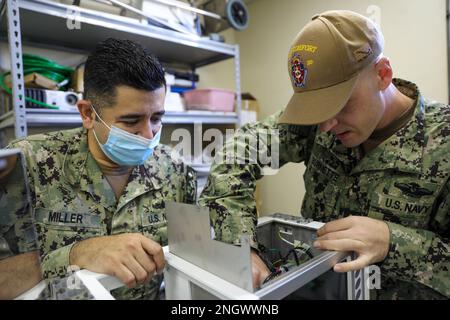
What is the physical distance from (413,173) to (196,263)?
57cm

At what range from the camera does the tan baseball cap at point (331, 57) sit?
0.63 meters

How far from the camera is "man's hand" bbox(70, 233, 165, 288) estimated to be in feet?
1.76

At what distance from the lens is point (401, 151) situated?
0.74 m

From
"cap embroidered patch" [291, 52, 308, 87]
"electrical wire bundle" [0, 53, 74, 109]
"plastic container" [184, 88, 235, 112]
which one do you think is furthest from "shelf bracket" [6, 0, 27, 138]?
"cap embroidered patch" [291, 52, 308, 87]

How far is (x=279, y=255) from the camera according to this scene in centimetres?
74

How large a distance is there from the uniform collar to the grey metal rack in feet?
3.25

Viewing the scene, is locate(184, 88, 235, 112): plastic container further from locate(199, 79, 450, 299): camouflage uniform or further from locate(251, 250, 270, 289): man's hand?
locate(251, 250, 270, 289): man's hand

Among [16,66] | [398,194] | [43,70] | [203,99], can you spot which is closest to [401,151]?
[398,194]

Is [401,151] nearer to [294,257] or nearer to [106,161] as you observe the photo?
[294,257]

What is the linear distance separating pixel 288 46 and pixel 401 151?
1526mm

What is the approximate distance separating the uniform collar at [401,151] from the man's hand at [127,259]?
580 mm

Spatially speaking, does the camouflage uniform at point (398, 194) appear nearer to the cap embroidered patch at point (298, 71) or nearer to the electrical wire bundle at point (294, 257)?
the electrical wire bundle at point (294, 257)
